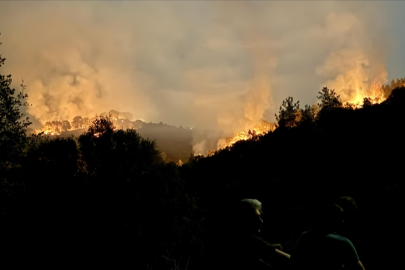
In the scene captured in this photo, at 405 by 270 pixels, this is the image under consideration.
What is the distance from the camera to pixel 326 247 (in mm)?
4004

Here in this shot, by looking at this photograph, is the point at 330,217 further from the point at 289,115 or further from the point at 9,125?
the point at 289,115

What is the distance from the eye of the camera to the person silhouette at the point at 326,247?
3967mm

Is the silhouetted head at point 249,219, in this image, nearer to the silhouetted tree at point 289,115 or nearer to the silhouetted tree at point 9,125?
the silhouetted tree at point 9,125

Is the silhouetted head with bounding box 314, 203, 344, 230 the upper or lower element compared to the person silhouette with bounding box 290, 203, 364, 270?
upper

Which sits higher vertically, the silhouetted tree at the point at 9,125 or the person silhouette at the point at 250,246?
the silhouetted tree at the point at 9,125

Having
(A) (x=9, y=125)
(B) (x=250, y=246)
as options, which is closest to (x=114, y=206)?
(A) (x=9, y=125)

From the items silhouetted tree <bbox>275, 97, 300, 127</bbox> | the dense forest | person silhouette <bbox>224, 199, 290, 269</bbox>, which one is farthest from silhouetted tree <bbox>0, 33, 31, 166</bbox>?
silhouetted tree <bbox>275, 97, 300, 127</bbox>

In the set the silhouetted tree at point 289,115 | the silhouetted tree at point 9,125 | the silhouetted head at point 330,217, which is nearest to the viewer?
the silhouetted head at point 330,217

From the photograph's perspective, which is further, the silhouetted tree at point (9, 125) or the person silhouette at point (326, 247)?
the silhouetted tree at point (9, 125)

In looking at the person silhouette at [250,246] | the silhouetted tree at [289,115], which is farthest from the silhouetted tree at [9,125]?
the silhouetted tree at [289,115]

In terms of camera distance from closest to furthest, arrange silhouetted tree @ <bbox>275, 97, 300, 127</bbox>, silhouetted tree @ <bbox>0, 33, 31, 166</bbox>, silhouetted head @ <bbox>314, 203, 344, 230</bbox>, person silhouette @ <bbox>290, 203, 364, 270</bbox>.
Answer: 1. person silhouette @ <bbox>290, 203, 364, 270</bbox>
2. silhouetted head @ <bbox>314, 203, 344, 230</bbox>
3. silhouetted tree @ <bbox>0, 33, 31, 166</bbox>
4. silhouetted tree @ <bbox>275, 97, 300, 127</bbox>

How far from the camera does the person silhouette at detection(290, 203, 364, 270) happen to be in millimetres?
3967

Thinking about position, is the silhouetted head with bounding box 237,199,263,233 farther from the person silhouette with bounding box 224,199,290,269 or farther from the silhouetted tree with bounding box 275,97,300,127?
the silhouetted tree with bounding box 275,97,300,127

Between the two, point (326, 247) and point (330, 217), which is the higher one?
point (330, 217)
